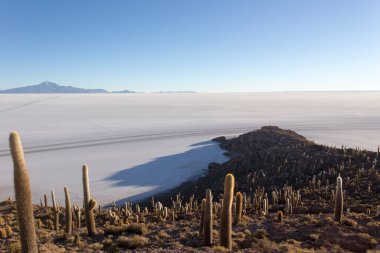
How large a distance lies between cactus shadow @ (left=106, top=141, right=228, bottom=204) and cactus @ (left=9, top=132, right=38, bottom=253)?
17.7 metres

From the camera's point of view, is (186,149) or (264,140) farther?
(186,149)

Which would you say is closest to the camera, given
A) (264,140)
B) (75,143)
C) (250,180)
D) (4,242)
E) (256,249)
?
(256,249)

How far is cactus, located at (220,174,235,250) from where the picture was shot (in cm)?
1344

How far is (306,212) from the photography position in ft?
68.3

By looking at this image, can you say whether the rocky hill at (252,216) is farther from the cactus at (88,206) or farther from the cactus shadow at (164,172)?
the cactus shadow at (164,172)

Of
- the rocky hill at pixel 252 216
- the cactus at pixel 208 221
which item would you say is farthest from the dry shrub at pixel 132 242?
the cactus at pixel 208 221

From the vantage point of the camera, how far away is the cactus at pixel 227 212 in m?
13.4

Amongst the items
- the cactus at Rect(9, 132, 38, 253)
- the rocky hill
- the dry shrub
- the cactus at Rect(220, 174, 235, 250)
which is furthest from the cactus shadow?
the cactus at Rect(9, 132, 38, 253)

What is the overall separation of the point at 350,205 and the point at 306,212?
2.93 m

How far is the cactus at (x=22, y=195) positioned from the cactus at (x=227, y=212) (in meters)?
6.72

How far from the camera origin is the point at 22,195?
10.7m

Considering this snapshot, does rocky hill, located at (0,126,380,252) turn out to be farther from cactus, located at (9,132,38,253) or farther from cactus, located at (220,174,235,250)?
cactus, located at (9,132,38,253)

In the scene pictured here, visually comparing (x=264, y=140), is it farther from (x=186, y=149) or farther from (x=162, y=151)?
(x=162, y=151)

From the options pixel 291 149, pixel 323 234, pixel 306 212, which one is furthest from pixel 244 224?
pixel 291 149
